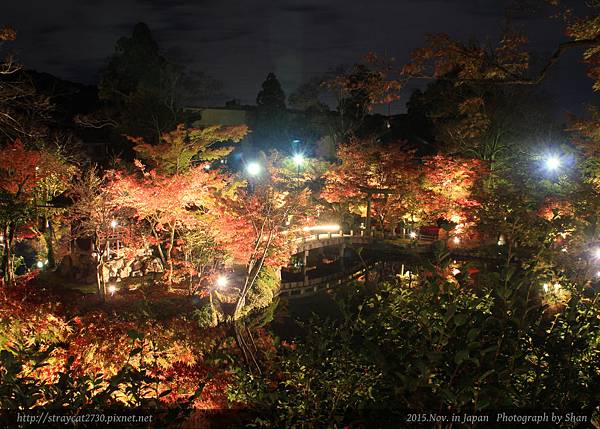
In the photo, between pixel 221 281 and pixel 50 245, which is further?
pixel 50 245

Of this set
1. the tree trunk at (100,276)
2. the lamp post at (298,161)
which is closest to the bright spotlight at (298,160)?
the lamp post at (298,161)

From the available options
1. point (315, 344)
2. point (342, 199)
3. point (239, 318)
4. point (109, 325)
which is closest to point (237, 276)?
point (239, 318)

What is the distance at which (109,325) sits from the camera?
456 inches

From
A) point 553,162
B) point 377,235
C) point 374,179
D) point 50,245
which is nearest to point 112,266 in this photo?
point 50,245

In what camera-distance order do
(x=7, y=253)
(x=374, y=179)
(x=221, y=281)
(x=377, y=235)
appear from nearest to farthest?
(x=7, y=253) → (x=221, y=281) → (x=374, y=179) → (x=377, y=235)

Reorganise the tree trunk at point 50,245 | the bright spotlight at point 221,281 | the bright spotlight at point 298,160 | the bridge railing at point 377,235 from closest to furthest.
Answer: the bright spotlight at point 221,281, the tree trunk at point 50,245, the bright spotlight at point 298,160, the bridge railing at point 377,235

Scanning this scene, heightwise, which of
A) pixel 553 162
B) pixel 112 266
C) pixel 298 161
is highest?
pixel 298 161

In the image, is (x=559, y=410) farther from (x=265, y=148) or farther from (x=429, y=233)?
(x=265, y=148)

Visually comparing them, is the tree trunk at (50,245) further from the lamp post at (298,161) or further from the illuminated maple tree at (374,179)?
the illuminated maple tree at (374,179)

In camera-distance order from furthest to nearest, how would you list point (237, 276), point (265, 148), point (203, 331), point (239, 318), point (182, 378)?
point (265, 148), point (237, 276), point (239, 318), point (203, 331), point (182, 378)

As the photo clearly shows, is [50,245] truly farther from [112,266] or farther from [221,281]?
[221,281]

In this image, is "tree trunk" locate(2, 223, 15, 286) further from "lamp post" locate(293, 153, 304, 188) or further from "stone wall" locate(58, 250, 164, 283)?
"lamp post" locate(293, 153, 304, 188)

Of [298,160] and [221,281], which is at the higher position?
[298,160]

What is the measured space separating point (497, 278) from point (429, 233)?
28723mm
